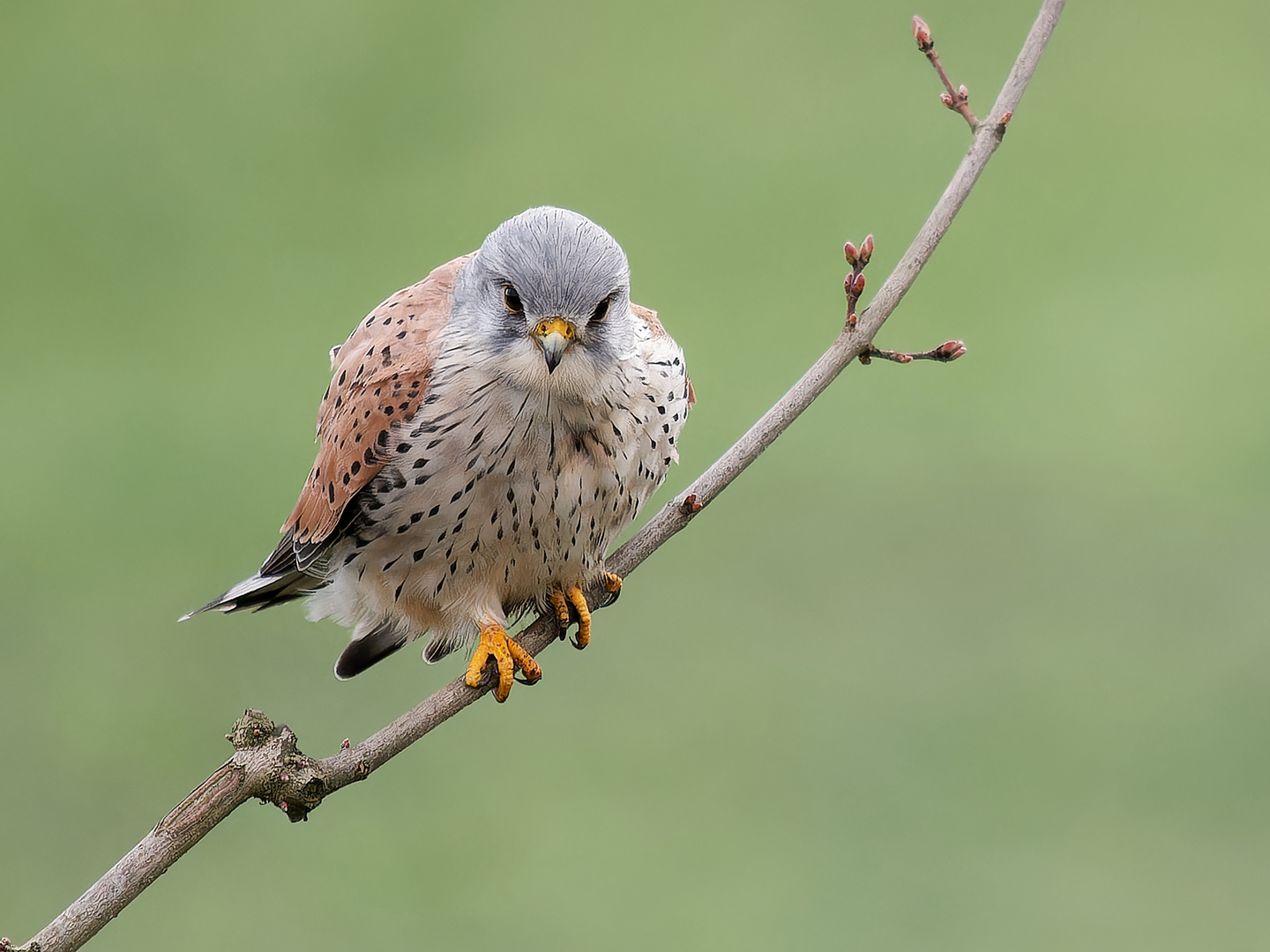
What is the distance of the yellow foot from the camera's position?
9.48 feet

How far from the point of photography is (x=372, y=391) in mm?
2842

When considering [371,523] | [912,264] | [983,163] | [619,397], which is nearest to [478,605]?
[371,523]

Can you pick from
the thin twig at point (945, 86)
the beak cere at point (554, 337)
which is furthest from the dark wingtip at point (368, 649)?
the thin twig at point (945, 86)

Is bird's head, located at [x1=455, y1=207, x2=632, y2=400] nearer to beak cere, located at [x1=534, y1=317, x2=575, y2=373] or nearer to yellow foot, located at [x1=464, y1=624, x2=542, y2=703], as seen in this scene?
beak cere, located at [x1=534, y1=317, x2=575, y2=373]

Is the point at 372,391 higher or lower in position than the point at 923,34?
lower

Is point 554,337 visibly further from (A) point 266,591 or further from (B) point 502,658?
(A) point 266,591

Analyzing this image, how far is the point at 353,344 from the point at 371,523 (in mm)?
396

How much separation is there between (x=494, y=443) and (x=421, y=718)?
59cm

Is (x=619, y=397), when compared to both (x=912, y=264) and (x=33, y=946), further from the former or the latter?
(x=33, y=946)

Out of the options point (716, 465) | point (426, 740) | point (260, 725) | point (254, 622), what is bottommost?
point (426, 740)

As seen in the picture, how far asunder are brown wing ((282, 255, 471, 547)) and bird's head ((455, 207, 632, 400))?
16 cm

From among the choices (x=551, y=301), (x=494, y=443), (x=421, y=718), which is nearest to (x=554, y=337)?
(x=551, y=301)

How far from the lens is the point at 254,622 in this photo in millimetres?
6449

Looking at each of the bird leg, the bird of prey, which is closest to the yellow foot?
the bird of prey
